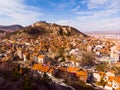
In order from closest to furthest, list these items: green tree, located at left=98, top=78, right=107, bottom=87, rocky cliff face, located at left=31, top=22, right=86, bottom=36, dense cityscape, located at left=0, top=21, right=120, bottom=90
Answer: dense cityscape, located at left=0, top=21, right=120, bottom=90 < green tree, located at left=98, top=78, right=107, bottom=87 < rocky cliff face, located at left=31, top=22, right=86, bottom=36

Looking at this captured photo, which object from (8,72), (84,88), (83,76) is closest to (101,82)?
(83,76)

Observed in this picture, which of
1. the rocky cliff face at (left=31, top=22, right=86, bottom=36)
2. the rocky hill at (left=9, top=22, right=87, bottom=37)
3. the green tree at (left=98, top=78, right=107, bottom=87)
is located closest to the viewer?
the green tree at (left=98, top=78, right=107, bottom=87)

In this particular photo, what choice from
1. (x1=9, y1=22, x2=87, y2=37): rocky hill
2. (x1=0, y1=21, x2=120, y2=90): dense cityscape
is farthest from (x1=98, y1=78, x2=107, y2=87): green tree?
(x1=9, y1=22, x2=87, y2=37): rocky hill

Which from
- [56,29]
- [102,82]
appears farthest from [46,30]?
[102,82]

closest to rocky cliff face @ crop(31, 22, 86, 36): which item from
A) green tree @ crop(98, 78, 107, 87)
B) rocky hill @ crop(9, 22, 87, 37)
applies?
rocky hill @ crop(9, 22, 87, 37)

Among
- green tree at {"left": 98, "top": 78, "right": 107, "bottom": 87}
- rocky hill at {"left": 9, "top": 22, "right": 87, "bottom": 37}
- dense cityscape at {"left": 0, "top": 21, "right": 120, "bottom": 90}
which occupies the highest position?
rocky hill at {"left": 9, "top": 22, "right": 87, "bottom": 37}

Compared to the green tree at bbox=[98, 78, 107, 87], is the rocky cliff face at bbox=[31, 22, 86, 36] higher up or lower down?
higher up

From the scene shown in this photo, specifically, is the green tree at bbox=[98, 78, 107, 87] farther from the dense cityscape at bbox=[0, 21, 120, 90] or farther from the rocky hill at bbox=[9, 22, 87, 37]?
the rocky hill at bbox=[9, 22, 87, 37]

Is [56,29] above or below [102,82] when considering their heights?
above

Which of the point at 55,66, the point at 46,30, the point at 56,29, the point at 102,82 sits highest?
the point at 56,29

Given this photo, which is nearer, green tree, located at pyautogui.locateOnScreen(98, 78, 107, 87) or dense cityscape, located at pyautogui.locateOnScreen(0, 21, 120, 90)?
dense cityscape, located at pyautogui.locateOnScreen(0, 21, 120, 90)

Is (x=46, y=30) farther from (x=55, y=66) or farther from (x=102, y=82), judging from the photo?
(x=102, y=82)

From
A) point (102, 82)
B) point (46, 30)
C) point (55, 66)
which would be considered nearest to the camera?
point (102, 82)
